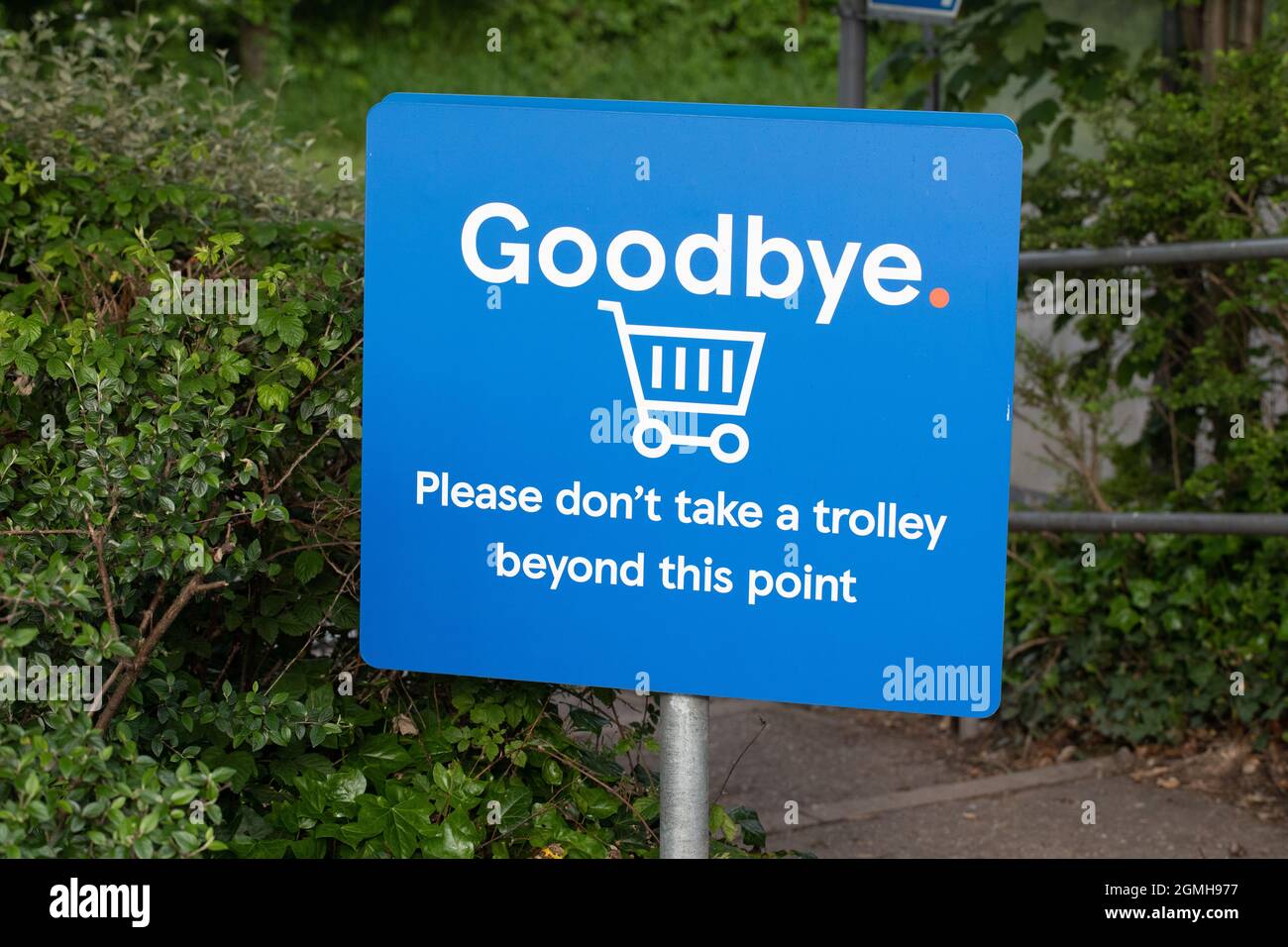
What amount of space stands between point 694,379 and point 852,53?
417 centimetres

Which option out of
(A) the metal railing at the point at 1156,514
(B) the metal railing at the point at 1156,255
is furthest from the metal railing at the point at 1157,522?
(B) the metal railing at the point at 1156,255

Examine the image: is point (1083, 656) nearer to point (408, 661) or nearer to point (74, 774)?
point (408, 661)

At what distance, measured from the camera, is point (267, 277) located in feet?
8.48

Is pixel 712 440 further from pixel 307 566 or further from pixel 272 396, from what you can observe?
pixel 307 566

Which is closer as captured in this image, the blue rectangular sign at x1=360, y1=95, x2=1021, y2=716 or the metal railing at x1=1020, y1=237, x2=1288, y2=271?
the blue rectangular sign at x1=360, y1=95, x2=1021, y2=716

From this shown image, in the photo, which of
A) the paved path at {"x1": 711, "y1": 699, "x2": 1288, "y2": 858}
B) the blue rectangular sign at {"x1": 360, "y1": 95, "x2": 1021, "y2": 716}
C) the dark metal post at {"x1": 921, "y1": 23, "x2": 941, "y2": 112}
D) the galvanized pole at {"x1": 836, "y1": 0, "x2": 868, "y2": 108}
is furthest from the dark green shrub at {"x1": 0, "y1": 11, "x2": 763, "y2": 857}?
the dark metal post at {"x1": 921, "y1": 23, "x2": 941, "y2": 112}

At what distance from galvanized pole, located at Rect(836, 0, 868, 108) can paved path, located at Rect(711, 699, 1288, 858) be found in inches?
89.8

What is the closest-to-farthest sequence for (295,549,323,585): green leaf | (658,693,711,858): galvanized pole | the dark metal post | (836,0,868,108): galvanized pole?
1. (658,693,711,858): galvanized pole
2. (295,549,323,585): green leaf
3. (836,0,868,108): galvanized pole
4. the dark metal post

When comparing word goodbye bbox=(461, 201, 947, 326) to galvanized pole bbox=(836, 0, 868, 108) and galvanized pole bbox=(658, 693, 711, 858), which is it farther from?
galvanized pole bbox=(836, 0, 868, 108)

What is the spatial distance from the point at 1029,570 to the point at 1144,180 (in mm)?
1342

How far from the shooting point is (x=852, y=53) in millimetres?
5820

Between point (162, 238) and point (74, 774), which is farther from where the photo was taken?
point (162, 238)

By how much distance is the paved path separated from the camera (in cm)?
450

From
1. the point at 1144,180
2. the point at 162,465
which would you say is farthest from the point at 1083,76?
the point at 162,465
